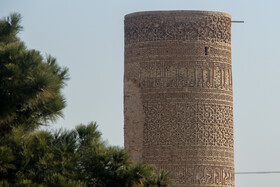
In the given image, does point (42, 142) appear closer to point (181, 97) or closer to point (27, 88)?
point (27, 88)

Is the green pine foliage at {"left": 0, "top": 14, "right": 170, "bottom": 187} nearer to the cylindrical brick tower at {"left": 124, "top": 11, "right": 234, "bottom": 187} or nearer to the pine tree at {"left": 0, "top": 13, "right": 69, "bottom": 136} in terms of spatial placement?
the pine tree at {"left": 0, "top": 13, "right": 69, "bottom": 136}

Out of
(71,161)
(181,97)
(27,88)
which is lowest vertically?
(71,161)

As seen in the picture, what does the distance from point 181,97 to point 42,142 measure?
6978mm

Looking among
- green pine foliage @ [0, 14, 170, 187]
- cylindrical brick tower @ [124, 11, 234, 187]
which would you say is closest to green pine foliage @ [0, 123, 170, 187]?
green pine foliage @ [0, 14, 170, 187]

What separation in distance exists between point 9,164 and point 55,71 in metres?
1.60

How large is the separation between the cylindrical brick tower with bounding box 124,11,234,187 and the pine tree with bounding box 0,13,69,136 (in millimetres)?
6161

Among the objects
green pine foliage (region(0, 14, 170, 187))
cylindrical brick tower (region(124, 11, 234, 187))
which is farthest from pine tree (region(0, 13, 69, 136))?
cylindrical brick tower (region(124, 11, 234, 187))

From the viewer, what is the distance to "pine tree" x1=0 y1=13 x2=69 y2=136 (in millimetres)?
14375

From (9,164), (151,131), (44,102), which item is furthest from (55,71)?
(151,131)

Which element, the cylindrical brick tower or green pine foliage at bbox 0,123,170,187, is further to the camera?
the cylindrical brick tower

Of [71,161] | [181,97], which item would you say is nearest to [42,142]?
[71,161]

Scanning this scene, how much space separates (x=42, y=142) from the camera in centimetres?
1441

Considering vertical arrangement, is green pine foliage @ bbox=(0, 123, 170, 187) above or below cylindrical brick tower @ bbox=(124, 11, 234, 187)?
below

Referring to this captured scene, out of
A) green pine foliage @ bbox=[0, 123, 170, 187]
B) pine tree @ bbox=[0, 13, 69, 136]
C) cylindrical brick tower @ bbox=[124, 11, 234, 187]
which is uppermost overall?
cylindrical brick tower @ bbox=[124, 11, 234, 187]
